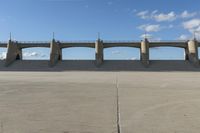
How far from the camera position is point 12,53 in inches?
2680

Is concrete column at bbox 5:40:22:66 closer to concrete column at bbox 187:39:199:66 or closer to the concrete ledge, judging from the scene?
the concrete ledge

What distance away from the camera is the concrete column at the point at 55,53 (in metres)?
65.5

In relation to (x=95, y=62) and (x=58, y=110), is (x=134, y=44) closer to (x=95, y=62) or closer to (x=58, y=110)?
(x=95, y=62)

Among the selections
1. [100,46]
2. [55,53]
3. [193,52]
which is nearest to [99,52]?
[100,46]

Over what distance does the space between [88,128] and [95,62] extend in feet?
192

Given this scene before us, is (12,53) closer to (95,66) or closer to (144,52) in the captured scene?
(95,66)

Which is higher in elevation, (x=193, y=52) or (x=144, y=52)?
(x=144, y=52)

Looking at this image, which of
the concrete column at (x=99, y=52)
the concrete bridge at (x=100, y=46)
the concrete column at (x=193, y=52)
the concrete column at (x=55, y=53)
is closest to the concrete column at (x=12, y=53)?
the concrete bridge at (x=100, y=46)

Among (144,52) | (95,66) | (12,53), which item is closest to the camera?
(95,66)

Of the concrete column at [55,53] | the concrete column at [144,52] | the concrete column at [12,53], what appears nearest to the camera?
the concrete column at [144,52]

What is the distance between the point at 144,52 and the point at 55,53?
19.3m

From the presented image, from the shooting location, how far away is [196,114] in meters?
7.82

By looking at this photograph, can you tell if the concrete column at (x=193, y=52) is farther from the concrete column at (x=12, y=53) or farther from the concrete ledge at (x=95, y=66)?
the concrete column at (x=12, y=53)

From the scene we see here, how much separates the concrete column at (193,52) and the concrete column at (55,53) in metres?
28.6
